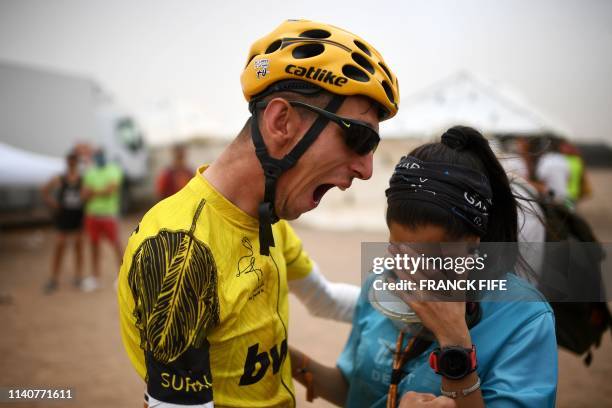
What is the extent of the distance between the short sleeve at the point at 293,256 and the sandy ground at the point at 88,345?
2.02 m

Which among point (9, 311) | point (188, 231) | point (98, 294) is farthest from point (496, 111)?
point (188, 231)

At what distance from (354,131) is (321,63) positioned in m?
0.26

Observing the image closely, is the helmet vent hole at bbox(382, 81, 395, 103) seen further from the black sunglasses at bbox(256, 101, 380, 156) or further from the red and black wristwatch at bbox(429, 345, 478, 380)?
the red and black wristwatch at bbox(429, 345, 478, 380)

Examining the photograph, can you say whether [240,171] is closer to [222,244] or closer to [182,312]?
[222,244]

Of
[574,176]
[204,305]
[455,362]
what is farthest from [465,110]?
[204,305]

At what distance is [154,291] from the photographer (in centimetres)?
139

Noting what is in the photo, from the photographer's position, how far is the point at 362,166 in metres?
1.73

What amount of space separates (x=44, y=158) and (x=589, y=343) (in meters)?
13.6

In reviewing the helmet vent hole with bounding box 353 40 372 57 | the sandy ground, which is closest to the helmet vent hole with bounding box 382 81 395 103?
the helmet vent hole with bounding box 353 40 372 57

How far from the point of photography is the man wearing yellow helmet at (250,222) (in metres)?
1.40

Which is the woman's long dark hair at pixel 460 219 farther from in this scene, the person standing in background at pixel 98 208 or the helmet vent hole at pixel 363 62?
the person standing in background at pixel 98 208

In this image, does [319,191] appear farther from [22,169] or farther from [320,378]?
[22,169]

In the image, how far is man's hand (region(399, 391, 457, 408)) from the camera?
149cm

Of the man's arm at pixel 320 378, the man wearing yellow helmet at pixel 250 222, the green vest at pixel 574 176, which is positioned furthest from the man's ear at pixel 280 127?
the green vest at pixel 574 176
